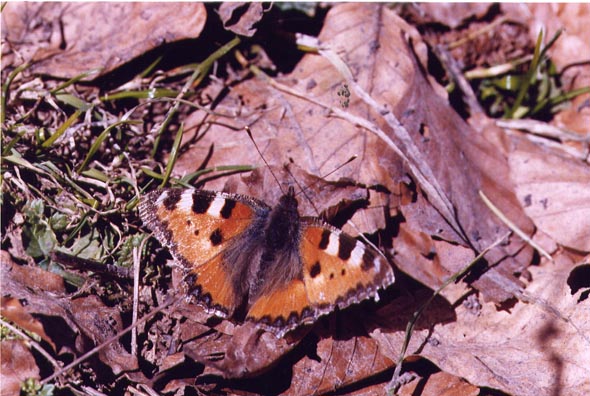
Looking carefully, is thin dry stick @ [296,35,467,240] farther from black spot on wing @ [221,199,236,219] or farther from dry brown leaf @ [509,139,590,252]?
black spot on wing @ [221,199,236,219]

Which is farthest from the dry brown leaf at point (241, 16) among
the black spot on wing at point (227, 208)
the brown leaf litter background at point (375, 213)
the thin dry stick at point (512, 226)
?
the thin dry stick at point (512, 226)

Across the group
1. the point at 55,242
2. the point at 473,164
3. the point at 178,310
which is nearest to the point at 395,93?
the point at 473,164

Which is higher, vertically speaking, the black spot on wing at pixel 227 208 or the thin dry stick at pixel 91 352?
the black spot on wing at pixel 227 208

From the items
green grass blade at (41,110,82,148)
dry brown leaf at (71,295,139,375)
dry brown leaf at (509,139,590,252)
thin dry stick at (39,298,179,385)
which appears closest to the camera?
thin dry stick at (39,298,179,385)

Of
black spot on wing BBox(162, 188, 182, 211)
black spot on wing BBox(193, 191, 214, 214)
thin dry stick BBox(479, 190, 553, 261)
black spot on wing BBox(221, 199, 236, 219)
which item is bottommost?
thin dry stick BBox(479, 190, 553, 261)

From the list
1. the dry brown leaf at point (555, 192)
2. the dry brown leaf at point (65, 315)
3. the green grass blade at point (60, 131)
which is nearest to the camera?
the dry brown leaf at point (65, 315)

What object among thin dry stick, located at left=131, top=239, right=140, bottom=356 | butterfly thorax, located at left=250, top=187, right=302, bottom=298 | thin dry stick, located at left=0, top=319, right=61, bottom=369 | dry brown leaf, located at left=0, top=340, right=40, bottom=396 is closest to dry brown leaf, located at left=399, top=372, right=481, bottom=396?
butterfly thorax, located at left=250, top=187, right=302, bottom=298

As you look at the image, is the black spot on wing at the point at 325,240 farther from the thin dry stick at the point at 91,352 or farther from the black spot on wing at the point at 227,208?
the thin dry stick at the point at 91,352
